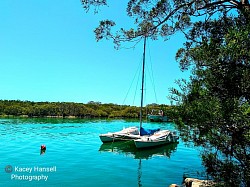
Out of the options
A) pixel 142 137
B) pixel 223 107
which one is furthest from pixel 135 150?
pixel 223 107

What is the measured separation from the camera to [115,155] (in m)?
20.7

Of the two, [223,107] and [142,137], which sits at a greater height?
[223,107]

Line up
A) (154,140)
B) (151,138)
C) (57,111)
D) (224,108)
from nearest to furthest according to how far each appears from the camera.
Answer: (224,108) → (154,140) → (151,138) → (57,111)

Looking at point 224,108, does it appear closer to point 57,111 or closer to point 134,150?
point 134,150

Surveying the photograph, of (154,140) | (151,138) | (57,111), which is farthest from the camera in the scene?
(57,111)

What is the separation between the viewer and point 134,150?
23.1 metres

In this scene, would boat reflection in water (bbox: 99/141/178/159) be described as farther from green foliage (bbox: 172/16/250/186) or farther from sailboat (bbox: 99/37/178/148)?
green foliage (bbox: 172/16/250/186)

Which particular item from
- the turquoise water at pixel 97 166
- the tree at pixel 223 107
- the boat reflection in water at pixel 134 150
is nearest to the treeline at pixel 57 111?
the boat reflection in water at pixel 134 150

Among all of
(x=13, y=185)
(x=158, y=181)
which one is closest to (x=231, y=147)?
(x=158, y=181)

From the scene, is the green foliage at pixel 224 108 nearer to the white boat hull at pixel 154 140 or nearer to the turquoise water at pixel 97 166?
the turquoise water at pixel 97 166

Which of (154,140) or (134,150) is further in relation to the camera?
(154,140)

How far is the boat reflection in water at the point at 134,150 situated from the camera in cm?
2136

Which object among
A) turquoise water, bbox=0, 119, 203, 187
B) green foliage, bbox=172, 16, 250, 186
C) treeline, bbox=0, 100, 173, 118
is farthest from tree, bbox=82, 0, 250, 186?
treeline, bbox=0, 100, 173, 118

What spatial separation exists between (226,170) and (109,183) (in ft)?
28.0
